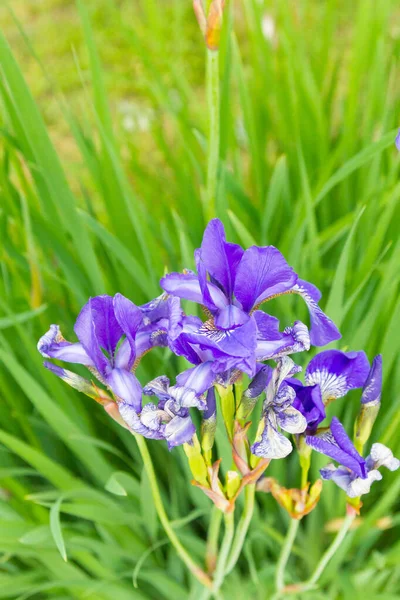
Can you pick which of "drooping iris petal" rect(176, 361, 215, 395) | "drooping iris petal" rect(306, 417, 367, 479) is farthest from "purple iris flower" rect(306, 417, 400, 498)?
"drooping iris petal" rect(176, 361, 215, 395)

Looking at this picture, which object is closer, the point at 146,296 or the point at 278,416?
the point at 278,416

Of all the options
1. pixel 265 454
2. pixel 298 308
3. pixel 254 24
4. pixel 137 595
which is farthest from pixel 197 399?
pixel 254 24

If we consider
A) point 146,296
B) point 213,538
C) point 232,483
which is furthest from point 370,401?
point 146,296

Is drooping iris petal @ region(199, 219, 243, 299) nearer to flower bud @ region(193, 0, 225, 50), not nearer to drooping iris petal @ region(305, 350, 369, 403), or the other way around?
drooping iris petal @ region(305, 350, 369, 403)

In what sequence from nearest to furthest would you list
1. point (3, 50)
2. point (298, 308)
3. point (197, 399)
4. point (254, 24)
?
point (197, 399)
point (3, 50)
point (298, 308)
point (254, 24)

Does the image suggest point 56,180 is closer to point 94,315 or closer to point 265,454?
point 94,315

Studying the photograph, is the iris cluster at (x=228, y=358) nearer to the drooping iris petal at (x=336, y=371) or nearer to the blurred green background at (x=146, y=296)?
the drooping iris petal at (x=336, y=371)

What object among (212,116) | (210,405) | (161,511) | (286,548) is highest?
(212,116)

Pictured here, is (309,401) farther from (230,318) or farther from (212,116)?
(212,116)
